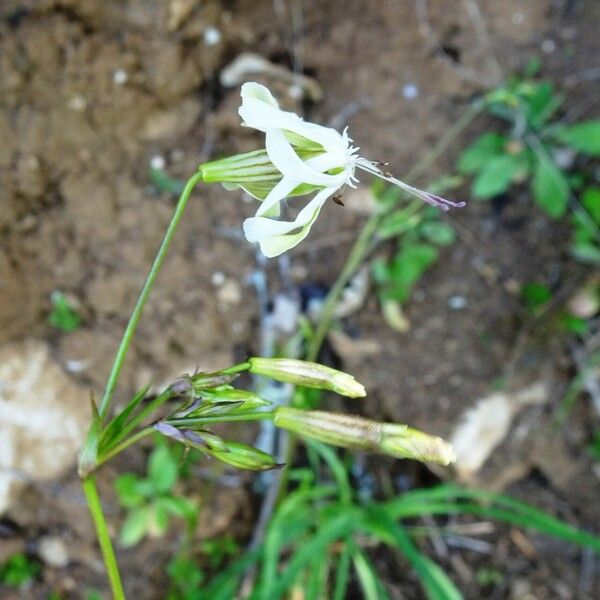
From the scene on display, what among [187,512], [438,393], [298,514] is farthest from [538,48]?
[187,512]

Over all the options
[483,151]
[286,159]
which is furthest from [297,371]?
[483,151]

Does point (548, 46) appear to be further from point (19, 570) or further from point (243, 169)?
point (19, 570)

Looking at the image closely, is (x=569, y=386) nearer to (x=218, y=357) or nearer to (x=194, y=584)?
(x=218, y=357)

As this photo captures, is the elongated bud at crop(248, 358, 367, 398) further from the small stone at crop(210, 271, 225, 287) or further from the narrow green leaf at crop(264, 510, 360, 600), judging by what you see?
the small stone at crop(210, 271, 225, 287)

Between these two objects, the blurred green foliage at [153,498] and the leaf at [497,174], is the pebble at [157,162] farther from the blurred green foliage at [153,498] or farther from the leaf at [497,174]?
the leaf at [497,174]

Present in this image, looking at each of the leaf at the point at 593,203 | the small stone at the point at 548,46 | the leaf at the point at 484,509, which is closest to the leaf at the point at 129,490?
the leaf at the point at 484,509
